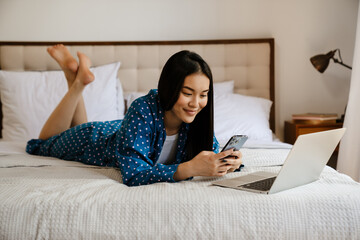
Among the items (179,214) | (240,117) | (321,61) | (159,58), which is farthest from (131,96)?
(179,214)

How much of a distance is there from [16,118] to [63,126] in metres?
0.64

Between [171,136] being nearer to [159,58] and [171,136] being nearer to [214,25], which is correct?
[159,58]

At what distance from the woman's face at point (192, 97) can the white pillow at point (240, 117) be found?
96 centimetres

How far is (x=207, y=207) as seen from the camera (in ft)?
3.94

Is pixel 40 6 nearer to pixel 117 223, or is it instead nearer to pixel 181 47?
pixel 181 47

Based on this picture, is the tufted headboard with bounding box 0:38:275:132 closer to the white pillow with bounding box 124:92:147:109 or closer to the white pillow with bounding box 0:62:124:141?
the white pillow with bounding box 124:92:147:109

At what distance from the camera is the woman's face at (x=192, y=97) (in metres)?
1.49

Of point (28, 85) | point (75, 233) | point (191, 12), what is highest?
point (191, 12)

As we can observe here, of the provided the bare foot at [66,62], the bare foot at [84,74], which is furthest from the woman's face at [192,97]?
the bare foot at [66,62]

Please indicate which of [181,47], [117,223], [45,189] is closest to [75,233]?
[117,223]

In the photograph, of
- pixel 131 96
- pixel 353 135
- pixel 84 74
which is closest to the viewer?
pixel 84 74

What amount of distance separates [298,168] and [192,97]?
47 cm

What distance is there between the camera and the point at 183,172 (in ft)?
4.79

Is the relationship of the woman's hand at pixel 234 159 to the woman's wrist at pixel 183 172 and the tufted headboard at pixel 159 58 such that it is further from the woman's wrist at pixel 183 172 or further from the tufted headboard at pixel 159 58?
the tufted headboard at pixel 159 58
